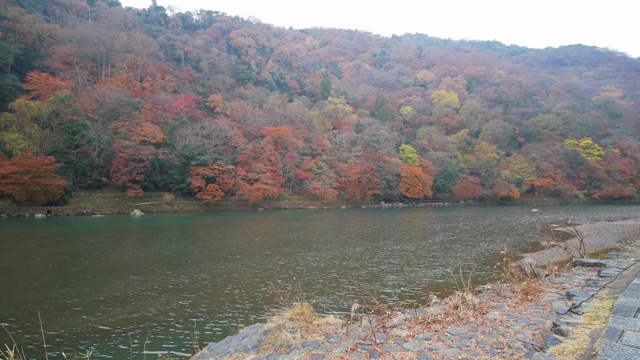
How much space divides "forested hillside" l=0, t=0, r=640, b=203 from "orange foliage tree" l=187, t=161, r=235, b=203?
0.50 feet

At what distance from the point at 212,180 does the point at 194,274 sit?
26.6 metres

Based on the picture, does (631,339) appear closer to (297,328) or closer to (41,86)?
(297,328)

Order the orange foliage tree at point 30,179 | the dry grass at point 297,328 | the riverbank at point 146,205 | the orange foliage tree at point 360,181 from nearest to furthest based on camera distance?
the dry grass at point 297,328, the orange foliage tree at point 30,179, the riverbank at point 146,205, the orange foliage tree at point 360,181

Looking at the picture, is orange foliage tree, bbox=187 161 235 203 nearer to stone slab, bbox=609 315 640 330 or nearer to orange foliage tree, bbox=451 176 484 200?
→ orange foliage tree, bbox=451 176 484 200

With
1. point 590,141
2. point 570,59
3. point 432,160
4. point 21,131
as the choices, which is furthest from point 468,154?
point 570,59

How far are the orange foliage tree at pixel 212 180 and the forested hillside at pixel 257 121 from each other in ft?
0.50

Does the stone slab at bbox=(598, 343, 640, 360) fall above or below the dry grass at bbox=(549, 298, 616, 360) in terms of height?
above

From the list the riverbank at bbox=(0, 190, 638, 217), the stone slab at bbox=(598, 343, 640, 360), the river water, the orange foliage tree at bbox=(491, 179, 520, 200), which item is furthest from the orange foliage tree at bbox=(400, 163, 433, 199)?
the stone slab at bbox=(598, 343, 640, 360)

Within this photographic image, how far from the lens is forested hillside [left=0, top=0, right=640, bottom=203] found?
34125 mm

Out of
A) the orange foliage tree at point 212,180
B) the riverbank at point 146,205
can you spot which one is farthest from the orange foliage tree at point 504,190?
the orange foliage tree at point 212,180

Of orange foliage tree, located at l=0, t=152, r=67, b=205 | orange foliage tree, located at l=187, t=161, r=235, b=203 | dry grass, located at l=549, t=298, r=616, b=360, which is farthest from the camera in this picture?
orange foliage tree, located at l=187, t=161, r=235, b=203

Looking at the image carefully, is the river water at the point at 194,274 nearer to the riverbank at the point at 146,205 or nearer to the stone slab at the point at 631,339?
the stone slab at the point at 631,339

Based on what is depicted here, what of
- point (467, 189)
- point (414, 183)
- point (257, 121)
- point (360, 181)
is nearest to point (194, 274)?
point (360, 181)

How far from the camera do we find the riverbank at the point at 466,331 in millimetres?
4387
